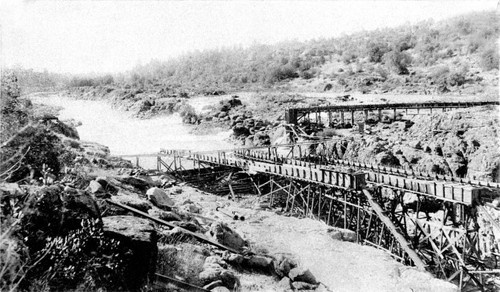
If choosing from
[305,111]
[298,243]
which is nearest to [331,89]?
[305,111]

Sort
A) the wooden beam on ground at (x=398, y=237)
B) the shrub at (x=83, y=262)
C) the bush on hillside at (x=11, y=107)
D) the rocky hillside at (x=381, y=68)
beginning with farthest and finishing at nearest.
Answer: the rocky hillside at (x=381, y=68) < the wooden beam on ground at (x=398, y=237) < the bush on hillside at (x=11, y=107) < the shrub at (x=83, y=262)

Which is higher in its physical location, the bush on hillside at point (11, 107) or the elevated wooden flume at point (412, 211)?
the bush on hillside at point (11, 107)

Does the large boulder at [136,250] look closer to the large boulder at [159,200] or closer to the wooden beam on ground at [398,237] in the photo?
the large boulder at [159,200]

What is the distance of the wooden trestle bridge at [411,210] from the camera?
1432 cm

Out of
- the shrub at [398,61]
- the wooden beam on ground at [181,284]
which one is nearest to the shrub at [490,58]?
the shrub at [398,61]

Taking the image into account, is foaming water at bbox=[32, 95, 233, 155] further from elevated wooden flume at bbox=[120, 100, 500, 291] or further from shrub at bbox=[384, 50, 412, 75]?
shrub at bbox=[384, 50, 412, 75]

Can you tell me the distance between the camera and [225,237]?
38.9 ft

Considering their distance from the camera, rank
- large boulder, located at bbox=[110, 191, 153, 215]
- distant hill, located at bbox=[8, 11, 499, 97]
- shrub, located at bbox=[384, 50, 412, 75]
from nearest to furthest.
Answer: large boulder, located at bbox=[110, 191, 153, 215]
distant hill, located at bbox=[8, 11, 499, 97]
shrub, located at bbox=[384, 50, 412, 75]

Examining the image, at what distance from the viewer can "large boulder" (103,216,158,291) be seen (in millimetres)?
7782

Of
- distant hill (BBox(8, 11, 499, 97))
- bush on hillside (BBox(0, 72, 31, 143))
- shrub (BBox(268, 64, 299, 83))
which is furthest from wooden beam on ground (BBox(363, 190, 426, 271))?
shrub (BBox(268, 64, 299, 83))

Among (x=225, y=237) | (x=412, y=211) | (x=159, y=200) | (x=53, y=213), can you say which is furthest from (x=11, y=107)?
(x=412, y=211)

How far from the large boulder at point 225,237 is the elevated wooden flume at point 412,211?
228 inches

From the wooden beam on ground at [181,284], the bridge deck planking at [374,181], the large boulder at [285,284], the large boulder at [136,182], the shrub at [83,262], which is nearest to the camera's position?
the shrub at [83,262]

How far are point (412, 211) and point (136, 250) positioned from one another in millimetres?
15256
